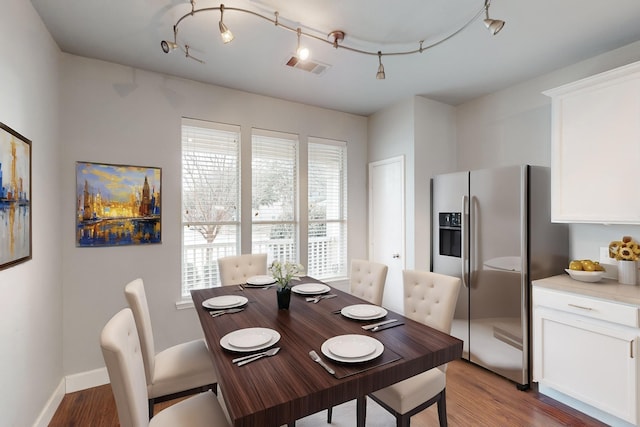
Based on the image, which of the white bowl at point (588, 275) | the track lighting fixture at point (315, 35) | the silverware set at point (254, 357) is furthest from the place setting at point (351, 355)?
the white bowl at point (588, 275)

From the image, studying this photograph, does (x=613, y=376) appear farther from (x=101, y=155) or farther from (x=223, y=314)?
(x=101, y=155)

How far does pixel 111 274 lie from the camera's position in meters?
2.65

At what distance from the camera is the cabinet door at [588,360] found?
1914mm

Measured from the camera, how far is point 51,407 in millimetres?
2193

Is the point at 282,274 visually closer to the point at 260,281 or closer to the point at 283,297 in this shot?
the point at 283,297

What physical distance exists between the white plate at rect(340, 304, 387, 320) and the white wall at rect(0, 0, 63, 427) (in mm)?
1806

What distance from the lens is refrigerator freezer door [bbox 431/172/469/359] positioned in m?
2.91

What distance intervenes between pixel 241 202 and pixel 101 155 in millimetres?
1282

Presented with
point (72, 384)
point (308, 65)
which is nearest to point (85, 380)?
point (72, 384)

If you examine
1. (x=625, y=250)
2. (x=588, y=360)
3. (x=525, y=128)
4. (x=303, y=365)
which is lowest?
(x=588, y=360)

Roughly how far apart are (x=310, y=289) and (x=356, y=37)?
1922 mm

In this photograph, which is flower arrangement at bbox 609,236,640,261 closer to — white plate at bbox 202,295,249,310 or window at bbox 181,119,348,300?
window at bbox 181,119,348,300

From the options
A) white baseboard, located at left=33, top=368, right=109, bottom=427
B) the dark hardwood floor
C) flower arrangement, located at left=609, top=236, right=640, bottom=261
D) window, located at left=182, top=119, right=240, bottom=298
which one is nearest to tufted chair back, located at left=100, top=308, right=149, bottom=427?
the dark hardwood floor

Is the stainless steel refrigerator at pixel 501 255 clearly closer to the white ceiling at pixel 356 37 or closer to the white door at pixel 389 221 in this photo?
the white door at pixel 389 221
